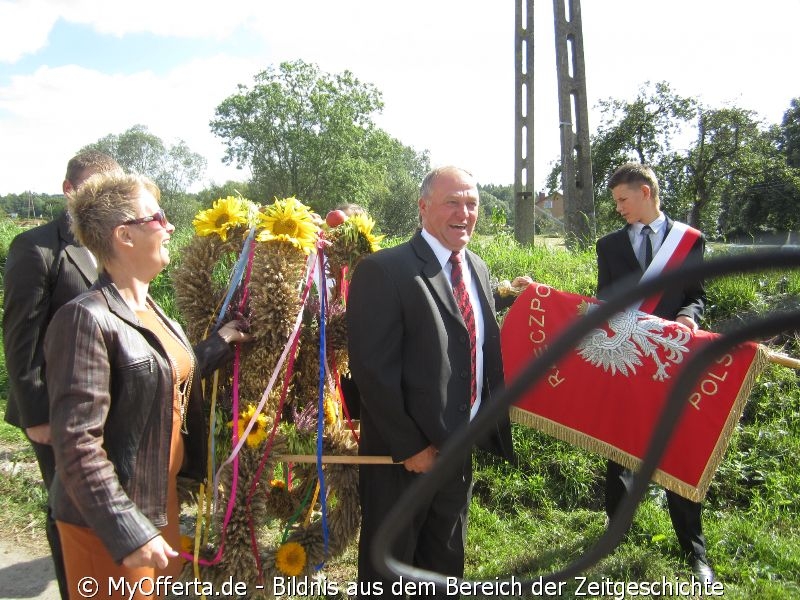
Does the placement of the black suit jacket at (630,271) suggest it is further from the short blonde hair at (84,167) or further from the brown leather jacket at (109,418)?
the short blonde hair at (84,167)

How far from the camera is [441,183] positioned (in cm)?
254

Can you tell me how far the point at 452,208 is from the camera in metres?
2.54

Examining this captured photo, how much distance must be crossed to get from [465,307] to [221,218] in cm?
126

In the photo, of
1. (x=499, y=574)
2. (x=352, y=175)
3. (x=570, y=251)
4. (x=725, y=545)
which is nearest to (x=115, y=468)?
(x=499, y=574)

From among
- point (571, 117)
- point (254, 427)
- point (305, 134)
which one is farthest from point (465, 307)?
point (305, 134)

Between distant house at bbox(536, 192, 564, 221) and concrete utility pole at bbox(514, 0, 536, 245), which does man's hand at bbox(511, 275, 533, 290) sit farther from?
distant house at bbox(536, 192, 564, 221)

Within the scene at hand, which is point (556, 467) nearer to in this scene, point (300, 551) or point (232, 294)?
point (300, 551)

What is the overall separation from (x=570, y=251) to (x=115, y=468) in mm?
6079

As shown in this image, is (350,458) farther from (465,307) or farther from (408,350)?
(465,307)

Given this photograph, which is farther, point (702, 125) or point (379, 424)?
point (702, 125)

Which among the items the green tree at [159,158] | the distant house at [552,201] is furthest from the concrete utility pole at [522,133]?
the green tree at [159,158]

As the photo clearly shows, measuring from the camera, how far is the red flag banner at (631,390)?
286cm

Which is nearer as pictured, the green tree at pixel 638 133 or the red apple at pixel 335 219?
the red apple at pixel 335 219

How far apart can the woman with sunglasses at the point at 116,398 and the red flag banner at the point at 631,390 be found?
174 centimetres
